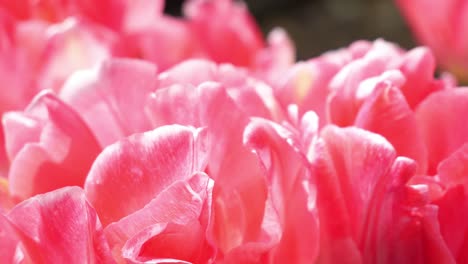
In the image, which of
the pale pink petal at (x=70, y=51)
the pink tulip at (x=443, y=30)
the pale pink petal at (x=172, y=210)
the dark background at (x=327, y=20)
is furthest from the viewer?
the dark background at (x=327, y=20)

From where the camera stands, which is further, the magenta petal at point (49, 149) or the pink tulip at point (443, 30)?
the pink tulip at point (443, 30)

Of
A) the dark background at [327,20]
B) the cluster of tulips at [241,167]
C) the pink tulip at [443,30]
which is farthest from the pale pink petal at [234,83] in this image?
the dark background at [327,20]

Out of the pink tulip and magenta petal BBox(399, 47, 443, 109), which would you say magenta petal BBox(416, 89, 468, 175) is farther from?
the pink tulip

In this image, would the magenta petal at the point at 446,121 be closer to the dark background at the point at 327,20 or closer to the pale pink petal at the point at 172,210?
the pale pink petal at the point at 172,210

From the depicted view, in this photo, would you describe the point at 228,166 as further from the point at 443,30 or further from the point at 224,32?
the point at 443,30

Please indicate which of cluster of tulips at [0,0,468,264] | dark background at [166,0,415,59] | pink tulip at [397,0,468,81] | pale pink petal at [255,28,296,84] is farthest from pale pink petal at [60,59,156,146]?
dark background at [166,0,415,59]

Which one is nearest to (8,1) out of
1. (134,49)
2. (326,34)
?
(134,49)

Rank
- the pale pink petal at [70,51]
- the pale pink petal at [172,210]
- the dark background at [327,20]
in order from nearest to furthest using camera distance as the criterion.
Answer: the pale pink petal at [172,210], the pale pink petal at [70,51], the dark background at [327,20]

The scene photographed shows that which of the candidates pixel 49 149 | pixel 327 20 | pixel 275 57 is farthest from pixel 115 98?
pixel 327 20
